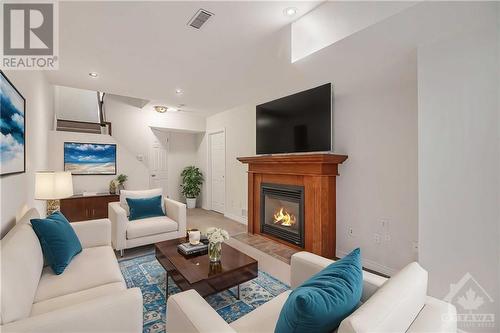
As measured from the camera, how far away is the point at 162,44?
2.47m

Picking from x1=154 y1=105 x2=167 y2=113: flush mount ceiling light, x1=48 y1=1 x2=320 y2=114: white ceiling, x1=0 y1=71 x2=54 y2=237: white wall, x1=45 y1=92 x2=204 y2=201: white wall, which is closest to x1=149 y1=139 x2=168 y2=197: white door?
x1=45 y1=92 x2=204 y2=201: white wall

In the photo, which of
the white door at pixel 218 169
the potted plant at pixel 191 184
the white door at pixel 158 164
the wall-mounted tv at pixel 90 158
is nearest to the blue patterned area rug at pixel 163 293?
the wall-mounted tv at pixel 90 158

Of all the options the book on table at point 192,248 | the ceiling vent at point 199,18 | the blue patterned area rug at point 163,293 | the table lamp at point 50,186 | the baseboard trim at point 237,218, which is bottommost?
the blue patterned area rug at point 163,293

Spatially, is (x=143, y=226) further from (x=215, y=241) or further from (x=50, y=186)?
(x=215, y=241)

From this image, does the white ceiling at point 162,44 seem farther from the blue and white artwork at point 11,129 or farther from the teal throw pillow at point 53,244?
the teal throw pillow at point 53,244

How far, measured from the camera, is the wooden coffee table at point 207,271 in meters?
1.89

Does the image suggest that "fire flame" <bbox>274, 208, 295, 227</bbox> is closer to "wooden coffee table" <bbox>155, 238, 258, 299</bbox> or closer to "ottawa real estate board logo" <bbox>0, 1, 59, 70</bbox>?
"wooden coffee table" <bbox>155, 238, 258, 299</bbox>

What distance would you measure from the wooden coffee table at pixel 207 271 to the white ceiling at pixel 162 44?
2120 millimetres

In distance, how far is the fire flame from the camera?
348 centimetres

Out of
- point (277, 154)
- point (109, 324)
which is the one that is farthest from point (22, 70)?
point (277, 154)

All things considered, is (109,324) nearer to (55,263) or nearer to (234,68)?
(55,263)

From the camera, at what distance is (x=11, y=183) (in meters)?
1.83

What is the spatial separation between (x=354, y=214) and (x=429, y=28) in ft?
6.65

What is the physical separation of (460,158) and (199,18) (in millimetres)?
2335
